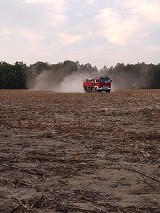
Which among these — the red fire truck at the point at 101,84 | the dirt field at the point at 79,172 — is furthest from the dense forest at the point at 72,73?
the dirt field at the point at 79,172

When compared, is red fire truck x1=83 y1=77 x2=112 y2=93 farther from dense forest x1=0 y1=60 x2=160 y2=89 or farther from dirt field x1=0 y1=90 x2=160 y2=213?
dense forest x1=0 y1=60 x2=160 y2=89

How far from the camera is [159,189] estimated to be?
15.9 feet

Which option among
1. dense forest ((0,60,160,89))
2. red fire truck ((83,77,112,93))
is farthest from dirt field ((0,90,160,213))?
dense forest ((0,60,160,89))

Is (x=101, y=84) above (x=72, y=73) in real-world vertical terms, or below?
below

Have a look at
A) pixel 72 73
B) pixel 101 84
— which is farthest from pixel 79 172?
pixel 72 73

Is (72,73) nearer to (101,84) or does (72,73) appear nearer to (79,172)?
(101,84)

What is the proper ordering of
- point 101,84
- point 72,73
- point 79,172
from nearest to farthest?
point 79,172 < point 101,84 < point 72,73

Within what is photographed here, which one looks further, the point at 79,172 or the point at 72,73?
the point at 72,73

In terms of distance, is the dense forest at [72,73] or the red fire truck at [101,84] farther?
the dense forest at [72,73]

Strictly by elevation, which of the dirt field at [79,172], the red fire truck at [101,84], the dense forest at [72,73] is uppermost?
the dense forest at [72,73]

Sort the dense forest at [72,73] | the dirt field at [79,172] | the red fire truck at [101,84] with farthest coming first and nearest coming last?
the dense forest at [72,73] → the red fire truck at [101,84] → the dirt field at [79,172]

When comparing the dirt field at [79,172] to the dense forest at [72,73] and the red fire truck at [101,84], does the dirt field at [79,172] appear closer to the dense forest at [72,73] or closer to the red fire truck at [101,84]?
the red fire truck at [101,84]

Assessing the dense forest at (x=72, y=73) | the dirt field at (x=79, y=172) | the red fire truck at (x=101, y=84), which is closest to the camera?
the dirt field at (x=79, y=172)

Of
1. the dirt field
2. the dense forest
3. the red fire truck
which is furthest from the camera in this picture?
the dense forest
